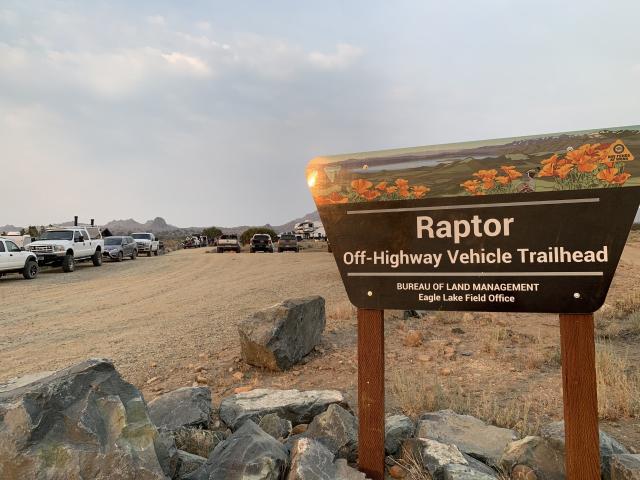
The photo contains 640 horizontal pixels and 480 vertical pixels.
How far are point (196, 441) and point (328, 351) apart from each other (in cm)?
390

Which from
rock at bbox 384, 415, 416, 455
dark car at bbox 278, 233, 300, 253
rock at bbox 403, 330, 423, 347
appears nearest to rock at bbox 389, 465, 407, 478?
rock at bbox 384, 415, 416, 455

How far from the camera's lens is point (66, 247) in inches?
903

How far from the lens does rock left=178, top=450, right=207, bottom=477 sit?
10.1ft

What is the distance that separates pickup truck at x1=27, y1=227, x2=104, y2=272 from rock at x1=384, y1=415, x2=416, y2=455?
2269 cm

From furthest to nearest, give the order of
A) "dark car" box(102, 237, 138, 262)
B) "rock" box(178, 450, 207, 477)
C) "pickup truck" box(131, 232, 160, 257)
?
1. "pickup truck" box(131, 232, 160, 257)
2. "dark car" box(102, 237, 138, 262)
3. "rock" box(178, 450, 207, 477)

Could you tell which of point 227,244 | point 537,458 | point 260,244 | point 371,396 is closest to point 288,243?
point 260,244

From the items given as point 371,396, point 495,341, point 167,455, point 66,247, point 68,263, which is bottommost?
point 495,341

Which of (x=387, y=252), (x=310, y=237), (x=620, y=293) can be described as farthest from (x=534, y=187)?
(x=310, y=237)

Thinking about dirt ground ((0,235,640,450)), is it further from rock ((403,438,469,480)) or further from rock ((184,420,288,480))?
rock ((184,420,288,480))

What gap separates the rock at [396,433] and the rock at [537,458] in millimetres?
810

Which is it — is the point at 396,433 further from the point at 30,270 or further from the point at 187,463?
the point at 30,270

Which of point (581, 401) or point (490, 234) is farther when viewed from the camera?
point (490, 234)

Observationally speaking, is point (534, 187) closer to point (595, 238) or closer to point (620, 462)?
point (595, 238)

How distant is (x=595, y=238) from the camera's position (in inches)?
113
